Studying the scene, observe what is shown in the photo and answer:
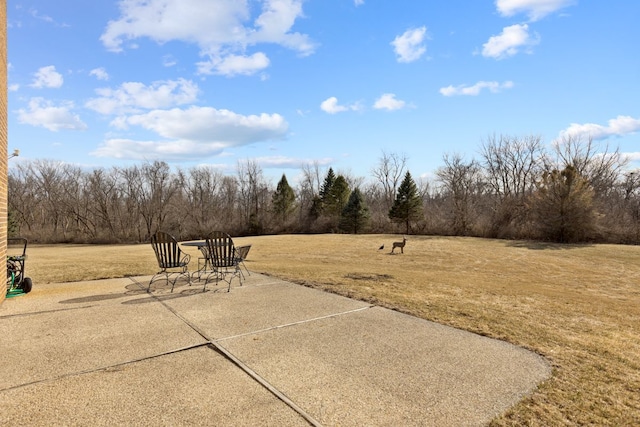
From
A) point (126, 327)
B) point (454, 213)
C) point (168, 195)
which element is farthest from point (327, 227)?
point (126, 327)

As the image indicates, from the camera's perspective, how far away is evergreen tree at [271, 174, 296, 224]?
39625 millimetres

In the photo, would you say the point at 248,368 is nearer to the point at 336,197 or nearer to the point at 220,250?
the point at 220,250

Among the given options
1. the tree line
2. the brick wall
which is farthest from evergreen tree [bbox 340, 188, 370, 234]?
the brick wall

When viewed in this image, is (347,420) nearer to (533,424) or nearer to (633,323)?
(533,424)

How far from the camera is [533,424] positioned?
6.62 feet

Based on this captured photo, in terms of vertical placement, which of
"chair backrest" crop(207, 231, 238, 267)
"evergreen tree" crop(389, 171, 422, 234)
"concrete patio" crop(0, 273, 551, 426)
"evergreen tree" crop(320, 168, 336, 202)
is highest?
"evergreen tree" crop(320, 168, 336, 202)

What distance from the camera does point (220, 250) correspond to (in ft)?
20.0

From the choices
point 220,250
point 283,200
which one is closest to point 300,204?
point 283,200

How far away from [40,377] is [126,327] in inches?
45.8

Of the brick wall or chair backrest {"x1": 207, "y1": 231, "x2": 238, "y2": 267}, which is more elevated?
the brick wall

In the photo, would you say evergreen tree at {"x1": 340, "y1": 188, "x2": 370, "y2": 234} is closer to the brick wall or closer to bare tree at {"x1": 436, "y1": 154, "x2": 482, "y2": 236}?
bare tree at {"x1": 436, "y1": 154, "x2": 482, "y2": 236}

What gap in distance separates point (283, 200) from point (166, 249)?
1348 inches

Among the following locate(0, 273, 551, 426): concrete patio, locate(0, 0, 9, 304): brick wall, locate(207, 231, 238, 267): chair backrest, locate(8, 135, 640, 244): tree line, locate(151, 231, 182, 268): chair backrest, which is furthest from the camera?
locate(8, 135, 640, 244): tree line

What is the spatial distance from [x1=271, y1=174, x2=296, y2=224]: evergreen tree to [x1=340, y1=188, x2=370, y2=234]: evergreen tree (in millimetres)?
7854
